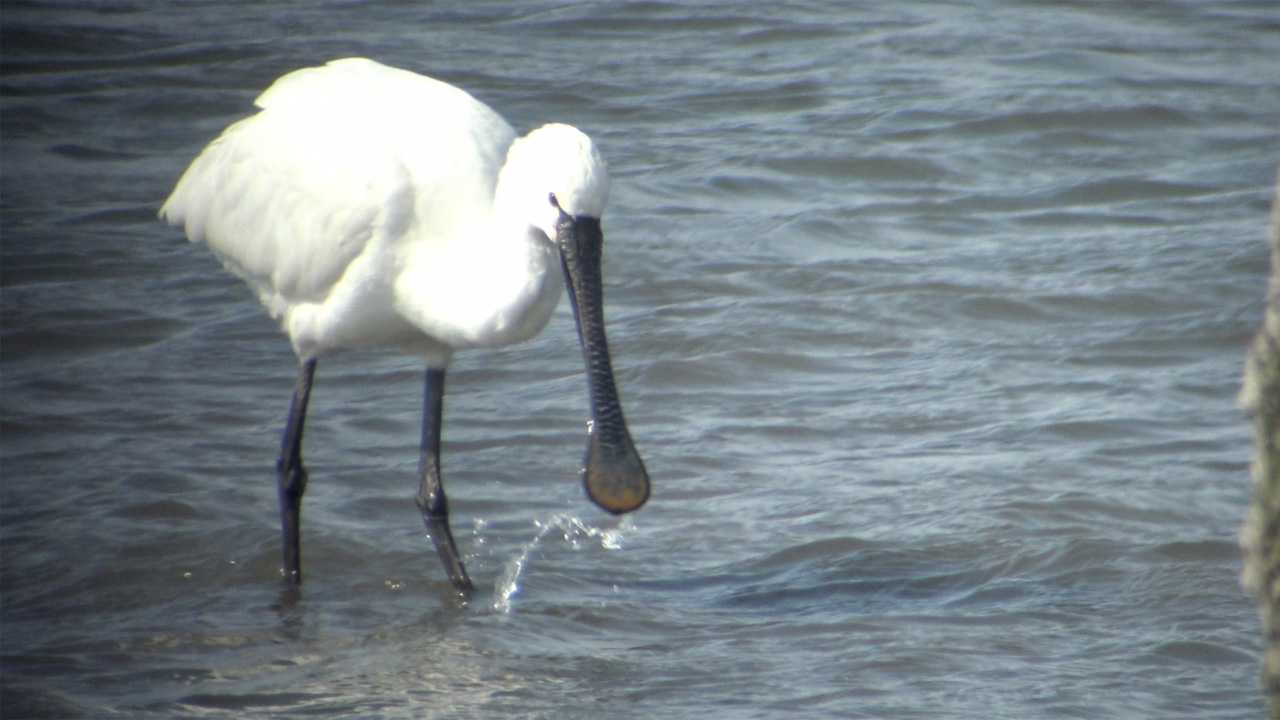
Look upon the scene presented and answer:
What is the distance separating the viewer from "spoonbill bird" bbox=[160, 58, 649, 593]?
5645mm

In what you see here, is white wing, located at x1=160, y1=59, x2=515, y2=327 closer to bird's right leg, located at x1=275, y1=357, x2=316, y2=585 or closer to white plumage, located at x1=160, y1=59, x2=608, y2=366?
white plumage, located at x1=160, y1=59, x2=608, y2=366

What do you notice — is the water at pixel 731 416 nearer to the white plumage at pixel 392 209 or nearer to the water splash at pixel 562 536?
the water splash at pixel 562 536

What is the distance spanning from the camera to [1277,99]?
1285cm

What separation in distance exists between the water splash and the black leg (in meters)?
0.14

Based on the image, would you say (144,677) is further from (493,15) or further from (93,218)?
(493,15)

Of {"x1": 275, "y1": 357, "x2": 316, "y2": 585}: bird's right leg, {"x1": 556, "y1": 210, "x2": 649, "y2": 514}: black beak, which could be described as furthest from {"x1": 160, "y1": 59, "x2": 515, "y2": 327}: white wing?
{"x1": 556, "y1": 210, "x2": 649, "y2": 514}: black beak

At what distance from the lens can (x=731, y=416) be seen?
7.83 m

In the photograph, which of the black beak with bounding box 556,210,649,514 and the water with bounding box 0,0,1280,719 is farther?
the black beak with bounding box 556,210,649,514

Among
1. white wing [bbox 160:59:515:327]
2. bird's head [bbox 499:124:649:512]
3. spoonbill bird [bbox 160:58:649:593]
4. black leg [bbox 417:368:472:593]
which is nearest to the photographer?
bird's head [bbox 499:124:649:512]

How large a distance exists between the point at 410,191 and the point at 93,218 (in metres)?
5.28

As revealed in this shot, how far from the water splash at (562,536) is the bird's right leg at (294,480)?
0.62 m

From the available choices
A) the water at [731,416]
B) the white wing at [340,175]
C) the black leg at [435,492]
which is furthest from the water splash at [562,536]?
the white wing at [340,175]

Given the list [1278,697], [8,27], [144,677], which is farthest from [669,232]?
[1278,697]

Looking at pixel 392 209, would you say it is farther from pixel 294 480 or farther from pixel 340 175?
pixel 294 480
